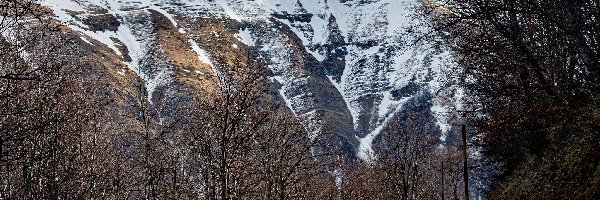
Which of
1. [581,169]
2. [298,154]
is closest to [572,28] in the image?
[581,169]

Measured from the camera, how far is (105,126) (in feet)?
87.0

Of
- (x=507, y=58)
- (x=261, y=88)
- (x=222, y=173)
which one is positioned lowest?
(x=222, y=173)

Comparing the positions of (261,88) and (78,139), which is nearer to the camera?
(261,88)

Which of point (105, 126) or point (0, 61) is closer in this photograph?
point (0, 61)

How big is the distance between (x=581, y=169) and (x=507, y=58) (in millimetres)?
6766

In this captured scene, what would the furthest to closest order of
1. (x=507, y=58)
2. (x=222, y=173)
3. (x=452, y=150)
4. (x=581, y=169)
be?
1. (x=452, y=150)
2. (x=222, y=173)
3. (x=507, y=58)
4. (x=581, y=169)

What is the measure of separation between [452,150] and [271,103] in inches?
1722

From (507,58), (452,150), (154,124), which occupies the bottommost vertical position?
(452,150)

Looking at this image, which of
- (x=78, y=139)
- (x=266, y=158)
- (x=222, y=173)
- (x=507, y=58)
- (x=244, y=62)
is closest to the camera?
(x=507, y=58)

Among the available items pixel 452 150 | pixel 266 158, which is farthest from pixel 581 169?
pixel 452 150

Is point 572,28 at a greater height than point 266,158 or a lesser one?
greater

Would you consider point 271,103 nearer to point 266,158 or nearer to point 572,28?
point 266,158

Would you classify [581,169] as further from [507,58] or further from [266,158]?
[266,158]

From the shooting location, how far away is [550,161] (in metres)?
13.5
